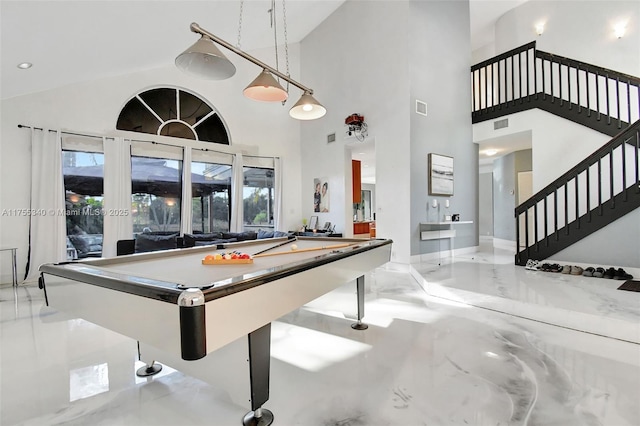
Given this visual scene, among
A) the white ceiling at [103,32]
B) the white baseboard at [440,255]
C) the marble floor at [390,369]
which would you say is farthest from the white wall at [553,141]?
the white ceiling at [103,32]

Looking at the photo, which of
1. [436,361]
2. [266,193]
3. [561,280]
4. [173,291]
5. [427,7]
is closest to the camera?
[173,291]

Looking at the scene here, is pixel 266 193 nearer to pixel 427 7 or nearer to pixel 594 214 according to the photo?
pixel 427 7

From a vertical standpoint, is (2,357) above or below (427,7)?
below

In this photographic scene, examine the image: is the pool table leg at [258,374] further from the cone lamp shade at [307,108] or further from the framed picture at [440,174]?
the framed picture at [440,174]

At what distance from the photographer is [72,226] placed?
212 inches

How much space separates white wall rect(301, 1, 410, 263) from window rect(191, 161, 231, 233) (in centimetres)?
199

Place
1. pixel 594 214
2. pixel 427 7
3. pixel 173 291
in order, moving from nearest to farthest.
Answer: pixel 173 291 < pixel 594 214 < pixel 427 7

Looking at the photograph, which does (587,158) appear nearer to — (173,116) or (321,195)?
(321,195)

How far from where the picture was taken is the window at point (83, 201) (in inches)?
211

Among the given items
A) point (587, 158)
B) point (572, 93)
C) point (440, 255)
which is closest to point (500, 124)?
point (572, 93)

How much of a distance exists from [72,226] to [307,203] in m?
4.79

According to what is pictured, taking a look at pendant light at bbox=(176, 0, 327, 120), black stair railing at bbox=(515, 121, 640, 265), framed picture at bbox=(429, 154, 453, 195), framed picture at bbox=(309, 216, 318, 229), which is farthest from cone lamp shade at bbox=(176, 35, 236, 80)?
framed picture at bbox=(309, 216, 318, 229)

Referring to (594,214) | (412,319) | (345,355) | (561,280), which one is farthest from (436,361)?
(594,214)

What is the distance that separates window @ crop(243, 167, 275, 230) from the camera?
7543 mm
